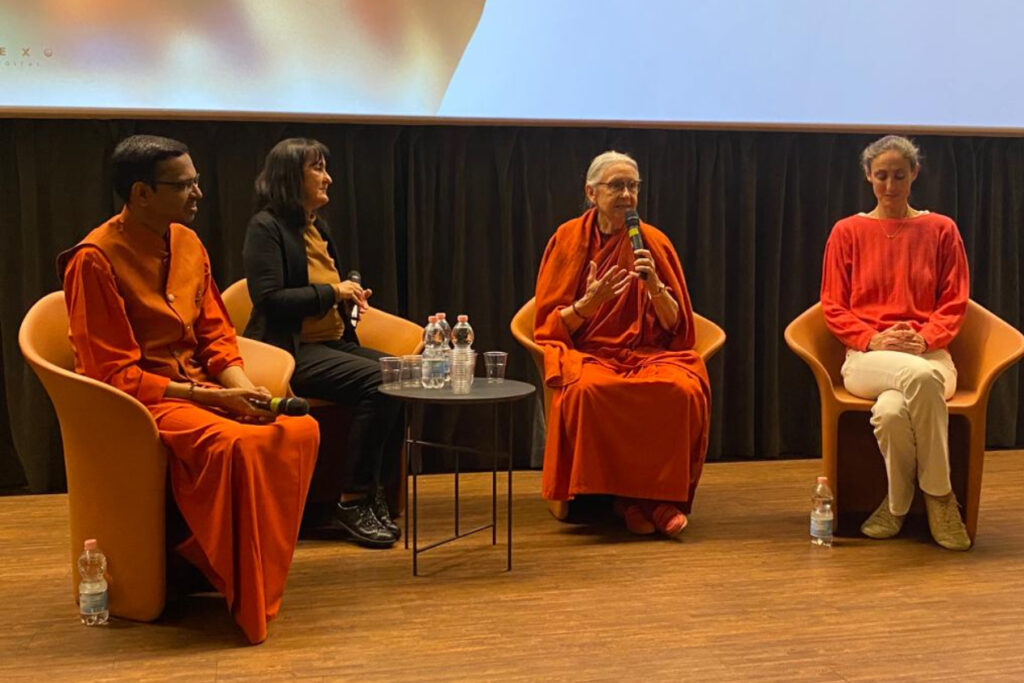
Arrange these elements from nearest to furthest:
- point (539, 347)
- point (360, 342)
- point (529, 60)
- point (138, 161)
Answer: point (138, 161) → point (539, 347) → point (360, 342) → point (529, 60)

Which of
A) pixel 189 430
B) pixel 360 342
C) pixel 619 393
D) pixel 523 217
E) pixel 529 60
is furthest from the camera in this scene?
pixel 523 217

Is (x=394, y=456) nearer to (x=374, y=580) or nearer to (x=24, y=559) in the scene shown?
(x=374, y=580)

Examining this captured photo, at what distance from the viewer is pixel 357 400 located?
3.25 meters

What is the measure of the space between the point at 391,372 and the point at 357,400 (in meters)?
0.27

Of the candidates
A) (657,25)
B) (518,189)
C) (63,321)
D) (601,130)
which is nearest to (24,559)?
(63,321)

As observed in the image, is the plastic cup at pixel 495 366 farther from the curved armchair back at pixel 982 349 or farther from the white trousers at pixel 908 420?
the curved armchair back at pixel 982 349

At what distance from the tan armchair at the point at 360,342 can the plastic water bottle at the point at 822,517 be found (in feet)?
4.56

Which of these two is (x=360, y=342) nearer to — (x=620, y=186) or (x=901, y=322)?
(x=620, y=186)

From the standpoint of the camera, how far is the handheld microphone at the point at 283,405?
2.52 metres

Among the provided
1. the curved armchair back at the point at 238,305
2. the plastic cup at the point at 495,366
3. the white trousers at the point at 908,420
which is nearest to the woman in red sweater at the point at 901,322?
the white trousers at the point at 908,420

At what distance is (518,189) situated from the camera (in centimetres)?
433

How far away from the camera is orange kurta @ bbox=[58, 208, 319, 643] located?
2400mm

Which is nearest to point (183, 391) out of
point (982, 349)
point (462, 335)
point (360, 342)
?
point (462, 335)

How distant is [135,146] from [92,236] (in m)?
0.26
